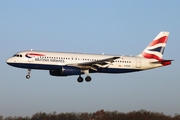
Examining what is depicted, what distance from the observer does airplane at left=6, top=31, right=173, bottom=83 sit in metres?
81.4

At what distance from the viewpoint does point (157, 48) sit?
9406 cm

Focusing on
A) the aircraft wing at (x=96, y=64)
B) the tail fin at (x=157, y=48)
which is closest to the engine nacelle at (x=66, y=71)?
the aircraft wing at (x=96, y=64)

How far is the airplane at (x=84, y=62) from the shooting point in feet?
267

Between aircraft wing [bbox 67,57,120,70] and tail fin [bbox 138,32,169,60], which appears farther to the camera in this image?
tail fin [bbox 138,32,169,60]

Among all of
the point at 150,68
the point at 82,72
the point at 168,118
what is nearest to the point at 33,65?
the point at 82,72

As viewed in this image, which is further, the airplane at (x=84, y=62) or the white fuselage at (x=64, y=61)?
the airplane at (x=84, y=62)

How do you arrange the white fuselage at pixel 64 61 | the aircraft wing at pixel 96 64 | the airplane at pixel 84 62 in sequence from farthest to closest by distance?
the aircraft wing at pixel 96 64 < the airplane at pixel 84 62 < the white fuselage at pixel 64 61

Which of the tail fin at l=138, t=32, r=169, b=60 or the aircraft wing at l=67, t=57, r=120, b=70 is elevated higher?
the tail fin at l=138, t=32, r=169, b=60

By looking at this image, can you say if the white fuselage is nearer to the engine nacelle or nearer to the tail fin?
the engine nacelle

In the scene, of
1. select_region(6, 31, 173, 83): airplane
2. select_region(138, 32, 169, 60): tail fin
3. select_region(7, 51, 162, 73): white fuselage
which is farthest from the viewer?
select_region(138, 32, 169, 60): tail fin

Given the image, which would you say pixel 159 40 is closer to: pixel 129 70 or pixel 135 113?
pixel 129 70

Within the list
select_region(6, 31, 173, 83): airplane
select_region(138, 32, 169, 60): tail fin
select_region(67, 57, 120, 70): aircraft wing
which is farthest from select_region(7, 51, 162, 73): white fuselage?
select_region(138, 32, 169, 60): tail fin

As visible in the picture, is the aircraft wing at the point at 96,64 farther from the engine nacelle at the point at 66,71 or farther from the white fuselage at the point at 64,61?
the engine nacelle at the point at 66,71

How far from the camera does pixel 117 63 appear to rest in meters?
87.1
